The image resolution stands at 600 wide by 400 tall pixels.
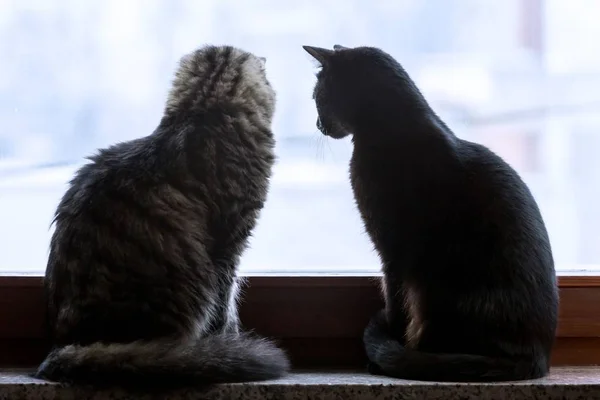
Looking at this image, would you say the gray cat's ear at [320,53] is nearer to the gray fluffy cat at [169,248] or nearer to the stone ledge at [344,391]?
the gray fluffy cat at [169,248]

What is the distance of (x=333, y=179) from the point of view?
165cm

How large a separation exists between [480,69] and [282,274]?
0.55 m

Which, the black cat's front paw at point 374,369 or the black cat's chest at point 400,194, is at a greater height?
the black cat's chest at point 400,194

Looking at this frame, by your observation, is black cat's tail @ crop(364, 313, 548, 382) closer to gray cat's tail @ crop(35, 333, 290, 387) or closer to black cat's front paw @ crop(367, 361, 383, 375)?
black cat's front paw @ crop(367, 361, 383, 375)

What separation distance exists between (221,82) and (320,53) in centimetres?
19

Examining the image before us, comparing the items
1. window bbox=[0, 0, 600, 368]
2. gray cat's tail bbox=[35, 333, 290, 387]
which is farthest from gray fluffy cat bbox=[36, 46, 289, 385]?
window bbox=[0, 0, 600, 368]

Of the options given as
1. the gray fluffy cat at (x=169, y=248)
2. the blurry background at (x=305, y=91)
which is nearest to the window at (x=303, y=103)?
the blurry background at (x=305, y=91)

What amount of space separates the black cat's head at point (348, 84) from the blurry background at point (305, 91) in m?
0.09

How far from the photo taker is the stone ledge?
4.13 feet

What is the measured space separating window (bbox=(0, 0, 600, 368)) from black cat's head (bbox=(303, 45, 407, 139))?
76 mm

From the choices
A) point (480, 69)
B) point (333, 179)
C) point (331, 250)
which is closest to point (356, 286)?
point (331, 250)

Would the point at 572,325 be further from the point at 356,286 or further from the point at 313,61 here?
the point at 313,61

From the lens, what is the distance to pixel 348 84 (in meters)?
1.52

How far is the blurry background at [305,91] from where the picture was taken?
1619 mm
